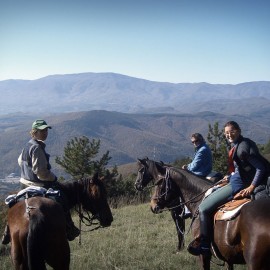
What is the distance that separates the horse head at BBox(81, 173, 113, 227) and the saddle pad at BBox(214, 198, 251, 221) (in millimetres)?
1877

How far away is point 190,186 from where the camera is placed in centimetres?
705

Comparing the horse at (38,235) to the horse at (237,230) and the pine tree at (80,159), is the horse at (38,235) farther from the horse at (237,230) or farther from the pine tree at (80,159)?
the pine tree at (80,159)

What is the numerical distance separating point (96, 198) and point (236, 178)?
2285mm

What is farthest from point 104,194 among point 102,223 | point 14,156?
point 14,156

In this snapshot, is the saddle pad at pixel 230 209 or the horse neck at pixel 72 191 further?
the horse neck at pixel 72 191

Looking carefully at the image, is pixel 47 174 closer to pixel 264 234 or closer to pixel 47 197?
pixel 47 197

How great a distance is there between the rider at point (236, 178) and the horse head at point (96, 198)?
5.17 feet

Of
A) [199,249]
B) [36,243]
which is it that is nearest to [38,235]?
[36,243]

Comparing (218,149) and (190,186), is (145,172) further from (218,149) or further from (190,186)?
(218,149)

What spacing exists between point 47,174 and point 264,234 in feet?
10.4

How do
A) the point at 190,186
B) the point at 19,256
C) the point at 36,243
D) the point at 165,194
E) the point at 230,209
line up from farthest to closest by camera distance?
the point at 165,194 < the point at 190,186 < the point at 230,209 < the point at 19,256 < the point at 36,243

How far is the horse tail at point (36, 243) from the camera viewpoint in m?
5.00

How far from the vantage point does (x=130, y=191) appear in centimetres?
2131

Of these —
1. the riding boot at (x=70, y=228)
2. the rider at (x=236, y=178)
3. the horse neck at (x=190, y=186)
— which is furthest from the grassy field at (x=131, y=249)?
the rider at (x=236, y=178)
